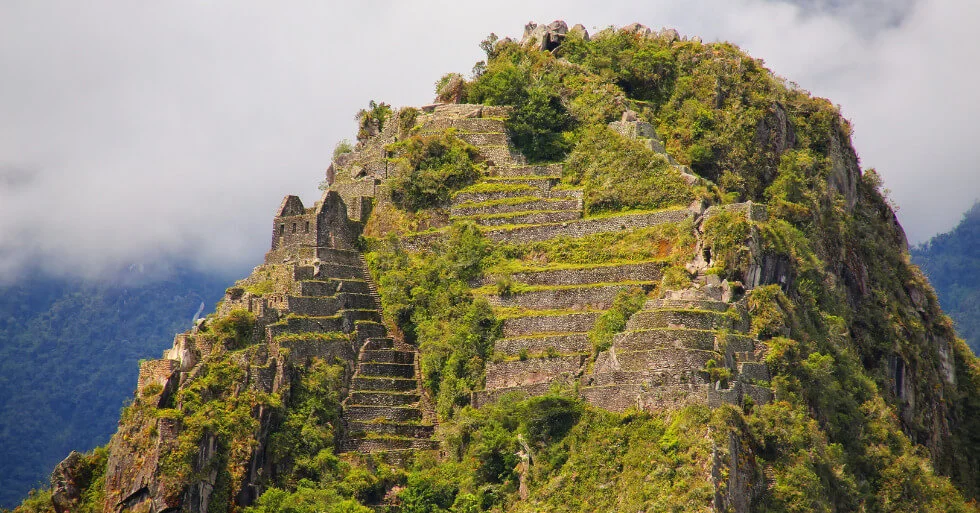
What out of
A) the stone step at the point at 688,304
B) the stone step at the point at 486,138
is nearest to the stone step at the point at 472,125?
the stone step at the point at 486,138

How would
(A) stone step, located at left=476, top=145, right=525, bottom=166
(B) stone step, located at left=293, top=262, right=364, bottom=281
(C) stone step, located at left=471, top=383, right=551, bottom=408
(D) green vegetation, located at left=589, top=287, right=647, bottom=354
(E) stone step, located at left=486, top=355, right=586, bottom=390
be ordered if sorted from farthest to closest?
(A) stone step, located at left=476, top=145, right=525, bottom=166 → (B) stone step, located at left=293, top=262, right=364, bottom=281 → (E) stone step, located at left=486, top=355, right=586, bottom=390 → (C) stone step, located at left=471, top=383, right=551, bottom=408 → (D) green vegetation, located at left=589, top=287, right=647, bottom=354

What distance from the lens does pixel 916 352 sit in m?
83.9

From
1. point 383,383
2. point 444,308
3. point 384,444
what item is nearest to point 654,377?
point 384,444

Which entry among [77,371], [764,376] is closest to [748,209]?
[764,376]

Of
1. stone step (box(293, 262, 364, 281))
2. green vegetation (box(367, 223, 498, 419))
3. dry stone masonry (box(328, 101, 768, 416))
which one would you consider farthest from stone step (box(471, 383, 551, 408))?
stone step (box(293, 262, 364, 281))

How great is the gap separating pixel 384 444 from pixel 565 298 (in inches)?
386

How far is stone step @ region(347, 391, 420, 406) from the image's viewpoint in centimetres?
6962

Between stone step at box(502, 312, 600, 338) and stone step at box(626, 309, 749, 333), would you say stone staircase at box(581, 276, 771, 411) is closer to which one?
stone step at box(626, 309, 749, 333)

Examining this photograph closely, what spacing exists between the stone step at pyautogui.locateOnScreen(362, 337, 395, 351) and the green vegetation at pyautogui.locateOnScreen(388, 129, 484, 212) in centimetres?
868

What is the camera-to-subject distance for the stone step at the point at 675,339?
61.4 m

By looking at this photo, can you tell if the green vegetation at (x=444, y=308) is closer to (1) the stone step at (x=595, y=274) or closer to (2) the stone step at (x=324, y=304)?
(2) the stone step at (x=324, y=304)

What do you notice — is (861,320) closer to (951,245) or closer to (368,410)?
(368,410)

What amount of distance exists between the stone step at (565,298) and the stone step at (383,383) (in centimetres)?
501

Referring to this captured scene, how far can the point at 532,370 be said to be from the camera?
66.8 metres
